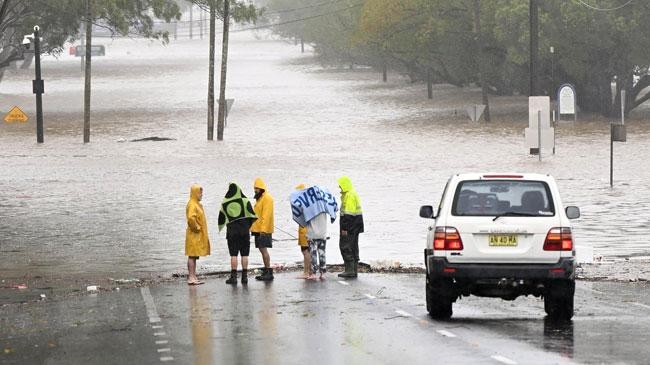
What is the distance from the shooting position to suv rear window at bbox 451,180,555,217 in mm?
15742

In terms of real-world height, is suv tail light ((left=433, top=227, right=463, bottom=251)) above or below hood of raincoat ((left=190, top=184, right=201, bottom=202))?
below

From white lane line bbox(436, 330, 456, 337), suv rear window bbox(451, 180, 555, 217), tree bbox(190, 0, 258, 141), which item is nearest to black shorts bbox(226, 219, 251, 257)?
suv rear window bbox(451, 180, 555, 217)

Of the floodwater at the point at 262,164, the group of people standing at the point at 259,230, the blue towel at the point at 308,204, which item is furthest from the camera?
the floodwater at the point at 262,164

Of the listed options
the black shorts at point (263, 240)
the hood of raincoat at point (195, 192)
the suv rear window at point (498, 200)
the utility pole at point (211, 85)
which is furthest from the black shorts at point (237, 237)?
the utility pole at point (211, 85)

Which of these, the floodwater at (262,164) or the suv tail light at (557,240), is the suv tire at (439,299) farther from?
the floodwater at (262,164)

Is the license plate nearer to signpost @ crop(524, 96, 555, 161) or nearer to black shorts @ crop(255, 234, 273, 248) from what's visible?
black shorts @ crop(255, 234, 273, 248)

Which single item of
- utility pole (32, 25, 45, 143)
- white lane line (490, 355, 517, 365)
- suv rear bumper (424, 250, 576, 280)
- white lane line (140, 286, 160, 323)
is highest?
utility pole (32, 25, 45, 143)

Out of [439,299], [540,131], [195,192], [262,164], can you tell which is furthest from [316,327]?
[262,164]

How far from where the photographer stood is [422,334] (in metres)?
14.8

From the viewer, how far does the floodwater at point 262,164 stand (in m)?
26.0

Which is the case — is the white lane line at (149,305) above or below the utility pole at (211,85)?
below

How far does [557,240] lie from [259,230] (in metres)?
6.06

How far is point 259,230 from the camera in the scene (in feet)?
67.8

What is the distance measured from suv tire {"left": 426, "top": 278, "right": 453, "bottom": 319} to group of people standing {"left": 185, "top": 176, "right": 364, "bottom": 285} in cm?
446
